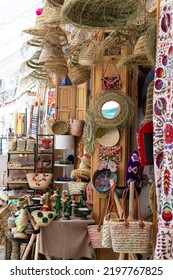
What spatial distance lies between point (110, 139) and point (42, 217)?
100cm

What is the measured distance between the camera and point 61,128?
671 centimetres

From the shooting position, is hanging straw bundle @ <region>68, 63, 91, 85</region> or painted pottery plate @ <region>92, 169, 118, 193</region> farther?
hanging straw bundle @ <region>68, 63, 91, 85</region>

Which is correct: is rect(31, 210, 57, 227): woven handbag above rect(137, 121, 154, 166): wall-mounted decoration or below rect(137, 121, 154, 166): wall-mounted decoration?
below

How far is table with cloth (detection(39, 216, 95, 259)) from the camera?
13.8 ft

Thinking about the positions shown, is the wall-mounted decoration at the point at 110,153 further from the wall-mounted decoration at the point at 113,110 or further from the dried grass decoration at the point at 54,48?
the dried grass decoration at the point at 54,48

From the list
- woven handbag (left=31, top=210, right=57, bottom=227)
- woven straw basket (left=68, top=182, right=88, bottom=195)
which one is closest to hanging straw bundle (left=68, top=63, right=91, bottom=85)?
woven straw basket (left=68, top=182, right=88, bottom=195)

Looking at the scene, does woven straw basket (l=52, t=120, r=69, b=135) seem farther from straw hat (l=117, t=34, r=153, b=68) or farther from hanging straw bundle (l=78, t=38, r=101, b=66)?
straw hat (l=117, t=34, r=153, b=68)

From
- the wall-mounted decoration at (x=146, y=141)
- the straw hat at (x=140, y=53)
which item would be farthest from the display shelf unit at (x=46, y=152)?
the wall-mounted decoration at (x=146, y=141)

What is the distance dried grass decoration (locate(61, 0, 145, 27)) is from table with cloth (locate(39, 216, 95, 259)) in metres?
1.89

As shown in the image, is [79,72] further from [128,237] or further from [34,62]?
[128,237]

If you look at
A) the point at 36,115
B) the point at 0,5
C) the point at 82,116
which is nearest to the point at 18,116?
the point at 36,115

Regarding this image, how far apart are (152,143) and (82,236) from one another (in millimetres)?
1781

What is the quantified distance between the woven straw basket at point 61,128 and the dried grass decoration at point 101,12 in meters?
3.50
